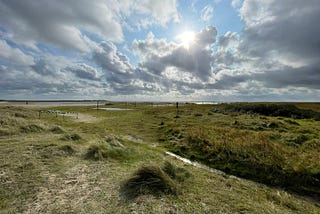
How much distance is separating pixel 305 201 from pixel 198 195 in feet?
15.3

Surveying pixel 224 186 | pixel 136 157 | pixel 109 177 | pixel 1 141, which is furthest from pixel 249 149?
pixel 1 141

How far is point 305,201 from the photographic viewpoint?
7465 mm

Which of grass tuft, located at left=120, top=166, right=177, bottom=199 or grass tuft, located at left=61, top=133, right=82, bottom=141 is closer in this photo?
grass tuft, located at left=120, top=166, right=177, bottom=199

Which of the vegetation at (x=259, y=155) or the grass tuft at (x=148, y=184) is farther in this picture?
the vegetation at (x=259, y=155)

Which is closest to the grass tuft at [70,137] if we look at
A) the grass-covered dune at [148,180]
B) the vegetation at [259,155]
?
the grass-covered dune at [148,180]

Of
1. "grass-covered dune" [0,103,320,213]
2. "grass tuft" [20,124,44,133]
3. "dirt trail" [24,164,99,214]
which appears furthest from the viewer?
"grass tuft" [20,124,44,133]

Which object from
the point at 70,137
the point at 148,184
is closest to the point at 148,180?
the point at 148,184

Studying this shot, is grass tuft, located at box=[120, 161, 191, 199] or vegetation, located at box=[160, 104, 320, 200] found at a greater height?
grass tuft, located at box=[120, 161, 191, 199]

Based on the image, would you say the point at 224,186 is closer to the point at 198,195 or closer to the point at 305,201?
the point at 198,195

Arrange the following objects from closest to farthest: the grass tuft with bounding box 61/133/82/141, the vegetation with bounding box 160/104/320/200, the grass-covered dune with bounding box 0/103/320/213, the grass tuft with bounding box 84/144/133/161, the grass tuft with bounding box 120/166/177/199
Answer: the grass-covered dune with bounding box 0/103/320/213, the grass tuft with bounding box 120/166/177/199, the grass tuft with bounding box 84/144/133/161, the vegetation with bounding box 160/104/320/200, the grass tuft with bounding box 61/133/82/141

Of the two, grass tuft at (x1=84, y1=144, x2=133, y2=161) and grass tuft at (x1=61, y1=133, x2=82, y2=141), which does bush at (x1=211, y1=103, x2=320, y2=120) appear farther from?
grass tuft at (x1=61, y1=133, x2=82, y2=141)

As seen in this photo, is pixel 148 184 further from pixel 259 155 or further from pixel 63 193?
pixel 259 155

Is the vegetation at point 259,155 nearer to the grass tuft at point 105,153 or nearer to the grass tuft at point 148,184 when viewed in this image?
the grass tuft at point 105,153

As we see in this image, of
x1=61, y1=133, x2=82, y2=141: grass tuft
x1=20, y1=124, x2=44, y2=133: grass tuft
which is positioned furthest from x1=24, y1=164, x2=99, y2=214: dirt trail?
x1=20, y1=124, x2=44, y2=133: grass tuft
